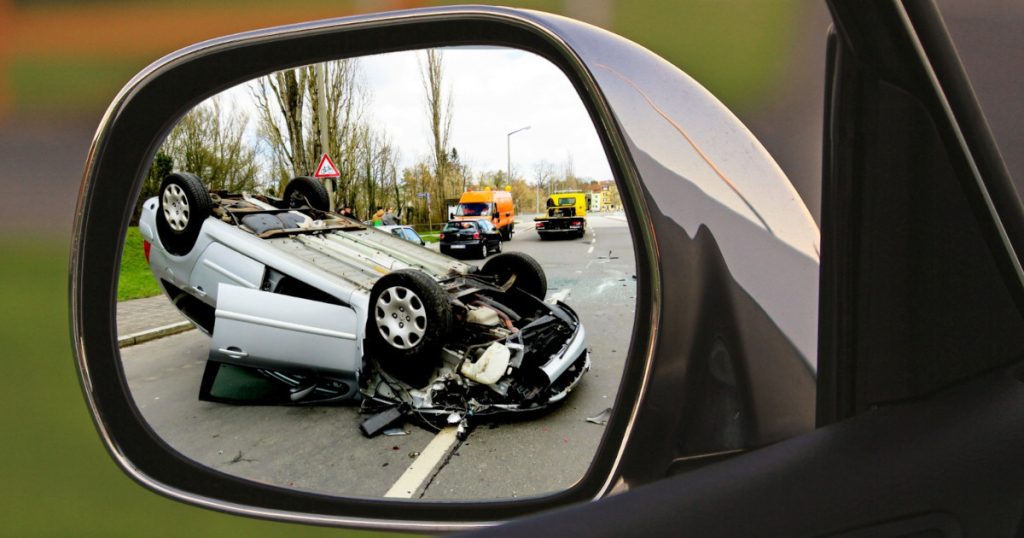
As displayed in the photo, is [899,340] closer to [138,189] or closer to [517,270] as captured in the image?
[138,189]

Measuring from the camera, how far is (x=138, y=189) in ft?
3.79

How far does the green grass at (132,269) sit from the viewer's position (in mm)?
1162

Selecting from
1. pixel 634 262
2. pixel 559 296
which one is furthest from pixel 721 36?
pixel 559 296

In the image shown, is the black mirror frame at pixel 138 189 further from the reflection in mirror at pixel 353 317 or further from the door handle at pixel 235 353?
the door handle at pixel 235 353

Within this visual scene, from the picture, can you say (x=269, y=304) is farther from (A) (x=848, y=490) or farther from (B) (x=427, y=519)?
(A) (x=848, y=490)

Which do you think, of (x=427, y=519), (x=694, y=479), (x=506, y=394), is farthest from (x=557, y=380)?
(x=694, y=479)

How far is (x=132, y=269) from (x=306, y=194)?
200 cm

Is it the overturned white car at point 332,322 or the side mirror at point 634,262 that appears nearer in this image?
the side mirror at point 634,262

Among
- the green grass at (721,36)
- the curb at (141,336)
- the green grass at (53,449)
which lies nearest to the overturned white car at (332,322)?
the curb at (141,336)

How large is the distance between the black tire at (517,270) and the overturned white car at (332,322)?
1.62ft

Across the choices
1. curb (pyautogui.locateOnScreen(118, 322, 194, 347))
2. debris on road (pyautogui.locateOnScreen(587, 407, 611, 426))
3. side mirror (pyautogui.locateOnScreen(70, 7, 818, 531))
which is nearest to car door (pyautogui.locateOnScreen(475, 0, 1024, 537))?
side mirror (pyautogui.locateOnScreen(70, 7, 818, 531))

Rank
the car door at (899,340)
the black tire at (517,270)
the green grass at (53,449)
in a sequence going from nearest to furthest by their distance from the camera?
1. the car door at (899,340)
2. the green grass at (53,449)
3. the black tire at (517,270)

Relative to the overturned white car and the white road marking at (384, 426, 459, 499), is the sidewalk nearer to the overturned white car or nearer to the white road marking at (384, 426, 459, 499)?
the overturned white car

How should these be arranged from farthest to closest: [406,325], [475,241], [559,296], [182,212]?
[475,241] < [559,296] < [406,325] < [182,212]
